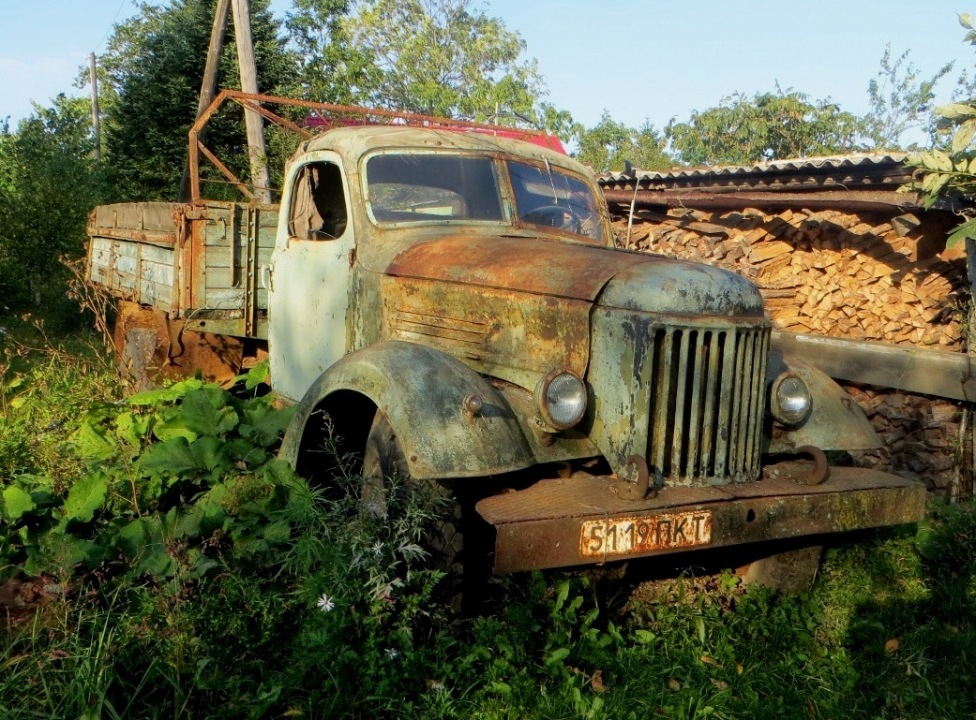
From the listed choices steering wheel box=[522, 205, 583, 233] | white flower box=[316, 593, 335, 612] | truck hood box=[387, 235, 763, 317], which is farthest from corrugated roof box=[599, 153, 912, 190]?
white flower box=[316, 593, 335, 612]

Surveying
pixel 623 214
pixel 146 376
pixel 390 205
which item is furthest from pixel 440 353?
pixel 623 214

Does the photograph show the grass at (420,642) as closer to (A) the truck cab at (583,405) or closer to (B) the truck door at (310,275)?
(A) the truck cab at (583,405)

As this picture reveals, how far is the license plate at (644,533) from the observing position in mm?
3068

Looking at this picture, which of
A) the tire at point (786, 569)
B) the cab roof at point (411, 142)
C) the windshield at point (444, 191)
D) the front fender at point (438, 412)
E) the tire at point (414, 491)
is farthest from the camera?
the cab roof at point (411, 142)

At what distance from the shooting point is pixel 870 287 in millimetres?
6691

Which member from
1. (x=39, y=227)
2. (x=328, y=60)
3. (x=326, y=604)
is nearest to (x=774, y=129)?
(x=328, y=60)

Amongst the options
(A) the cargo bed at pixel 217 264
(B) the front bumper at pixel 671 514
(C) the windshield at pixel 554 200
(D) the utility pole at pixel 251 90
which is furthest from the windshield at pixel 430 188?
(D) the utility pole at pixel 251 90

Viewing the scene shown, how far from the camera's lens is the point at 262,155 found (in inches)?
407

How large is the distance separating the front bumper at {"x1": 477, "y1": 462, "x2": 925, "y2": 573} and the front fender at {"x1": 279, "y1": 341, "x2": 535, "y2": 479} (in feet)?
0.58

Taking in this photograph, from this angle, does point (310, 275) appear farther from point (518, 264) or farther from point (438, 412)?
point (438, 412)

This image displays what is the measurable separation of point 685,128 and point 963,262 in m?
20.9

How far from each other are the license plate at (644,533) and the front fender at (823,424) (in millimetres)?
774

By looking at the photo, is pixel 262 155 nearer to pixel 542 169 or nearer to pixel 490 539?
pixel 542 169

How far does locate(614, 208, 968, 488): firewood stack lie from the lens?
611 cm
